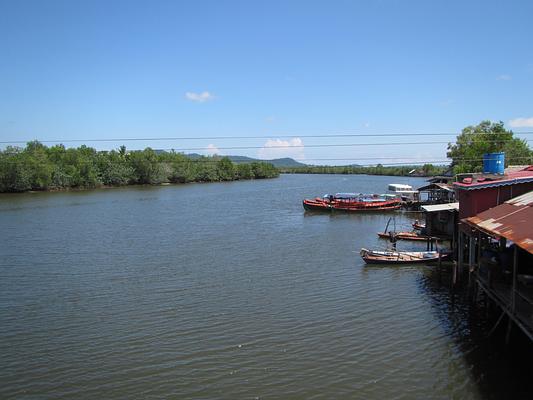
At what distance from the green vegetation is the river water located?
1634 inches

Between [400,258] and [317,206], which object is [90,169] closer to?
[317,206]

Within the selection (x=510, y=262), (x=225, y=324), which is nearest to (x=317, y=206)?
(x=510, y=262)

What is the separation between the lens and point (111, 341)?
16109mm

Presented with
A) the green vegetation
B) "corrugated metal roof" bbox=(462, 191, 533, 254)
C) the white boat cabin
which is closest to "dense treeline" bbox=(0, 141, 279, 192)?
the white boat cabin

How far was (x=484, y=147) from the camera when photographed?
229 ft

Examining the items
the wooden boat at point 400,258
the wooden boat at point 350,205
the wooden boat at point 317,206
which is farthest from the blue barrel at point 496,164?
the wooden boat at point 317,206

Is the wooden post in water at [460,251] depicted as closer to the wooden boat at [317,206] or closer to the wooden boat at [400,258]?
the wooden boat at [400,258]

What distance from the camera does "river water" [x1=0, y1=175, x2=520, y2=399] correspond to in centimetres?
1316

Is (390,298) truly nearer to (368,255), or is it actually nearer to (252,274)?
(368,255)

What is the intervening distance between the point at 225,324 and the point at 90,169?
286ft

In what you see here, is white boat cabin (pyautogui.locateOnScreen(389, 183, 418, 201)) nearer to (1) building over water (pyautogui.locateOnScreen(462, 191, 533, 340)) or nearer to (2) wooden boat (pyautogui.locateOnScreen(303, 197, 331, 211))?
(2) wooden boat (pyautogui.locateOnScreen(303, 197, 331, 211))

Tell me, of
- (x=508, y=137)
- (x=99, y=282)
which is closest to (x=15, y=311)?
(x=99, y=282)

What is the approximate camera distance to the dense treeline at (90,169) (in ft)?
277

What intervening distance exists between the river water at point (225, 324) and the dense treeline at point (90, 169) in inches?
1892
